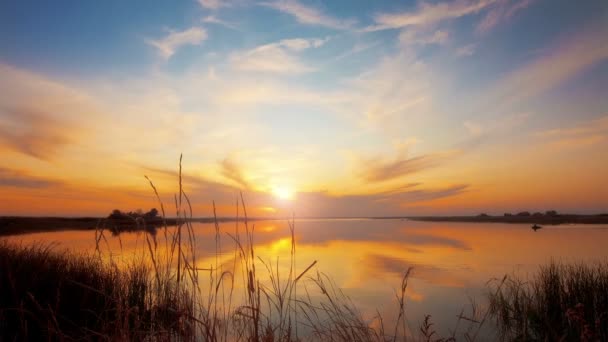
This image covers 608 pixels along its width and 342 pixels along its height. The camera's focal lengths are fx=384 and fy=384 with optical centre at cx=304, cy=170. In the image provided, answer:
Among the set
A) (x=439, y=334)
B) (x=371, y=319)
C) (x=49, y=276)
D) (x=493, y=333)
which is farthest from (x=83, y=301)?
(x=493, y=333)

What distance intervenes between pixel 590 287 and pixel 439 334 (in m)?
4.09

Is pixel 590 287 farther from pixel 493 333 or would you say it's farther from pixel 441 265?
pixel 441 265

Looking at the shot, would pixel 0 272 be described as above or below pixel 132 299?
above

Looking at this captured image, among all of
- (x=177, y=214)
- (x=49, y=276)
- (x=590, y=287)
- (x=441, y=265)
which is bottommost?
(x=441, y=265)

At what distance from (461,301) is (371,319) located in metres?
4.18

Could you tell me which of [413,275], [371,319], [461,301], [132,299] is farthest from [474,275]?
[132,299]

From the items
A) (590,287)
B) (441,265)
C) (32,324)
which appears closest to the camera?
(32,324)

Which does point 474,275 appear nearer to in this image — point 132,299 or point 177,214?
point 132,299

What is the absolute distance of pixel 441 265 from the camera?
867 inches

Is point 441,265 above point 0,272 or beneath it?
beneath

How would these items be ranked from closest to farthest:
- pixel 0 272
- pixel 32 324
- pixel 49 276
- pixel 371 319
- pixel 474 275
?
pixel 32 324, pixel 0 272, pixel 49 276, pixel 371 319, pixel 474 275

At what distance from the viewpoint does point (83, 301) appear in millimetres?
7789

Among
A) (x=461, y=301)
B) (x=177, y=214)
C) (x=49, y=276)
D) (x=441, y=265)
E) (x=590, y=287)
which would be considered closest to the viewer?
(x=177, y=214)

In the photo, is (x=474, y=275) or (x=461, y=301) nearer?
(x=461, y=301)
